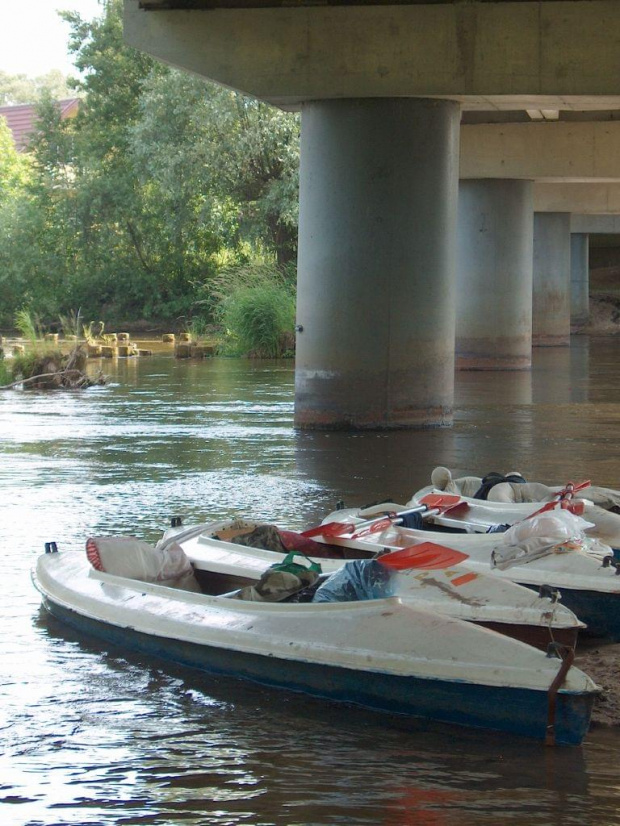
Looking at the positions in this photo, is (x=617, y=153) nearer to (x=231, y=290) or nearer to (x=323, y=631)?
(x=231, y=290)

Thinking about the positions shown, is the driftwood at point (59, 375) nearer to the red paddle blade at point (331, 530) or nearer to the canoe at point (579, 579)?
the red paddle blade at point (331, 530)

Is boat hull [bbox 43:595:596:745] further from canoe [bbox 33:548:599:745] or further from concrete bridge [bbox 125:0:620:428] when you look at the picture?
concrete bridge [bbox 125:0:620:428]

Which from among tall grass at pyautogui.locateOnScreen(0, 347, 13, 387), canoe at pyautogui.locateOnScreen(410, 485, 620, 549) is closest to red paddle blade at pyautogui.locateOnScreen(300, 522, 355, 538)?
canoe at pyautogui.locateOnScreen(410, 485, 620, 549)

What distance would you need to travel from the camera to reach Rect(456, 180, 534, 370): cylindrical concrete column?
86.4 ft

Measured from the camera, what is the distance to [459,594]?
6004 mm

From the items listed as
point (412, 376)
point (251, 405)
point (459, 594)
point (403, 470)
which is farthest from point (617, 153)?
point (459, 594)

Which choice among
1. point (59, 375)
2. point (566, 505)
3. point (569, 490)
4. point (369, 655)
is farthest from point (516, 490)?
point (59, 375)

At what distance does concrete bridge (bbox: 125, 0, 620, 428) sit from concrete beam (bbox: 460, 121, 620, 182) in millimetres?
8959

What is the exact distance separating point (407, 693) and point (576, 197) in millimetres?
31153

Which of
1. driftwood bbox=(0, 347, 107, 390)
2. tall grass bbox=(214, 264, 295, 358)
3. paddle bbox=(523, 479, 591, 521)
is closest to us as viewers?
paddle bbox=(523, 479, 591, 521)

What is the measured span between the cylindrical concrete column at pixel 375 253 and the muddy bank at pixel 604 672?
8.14 metres

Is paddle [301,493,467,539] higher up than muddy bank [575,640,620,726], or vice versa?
paddle [301,493,467,539]

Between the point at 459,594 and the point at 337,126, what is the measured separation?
360 inches

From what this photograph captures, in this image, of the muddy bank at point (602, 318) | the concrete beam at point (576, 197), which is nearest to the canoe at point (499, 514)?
the concrete beam at point (576, 197)
